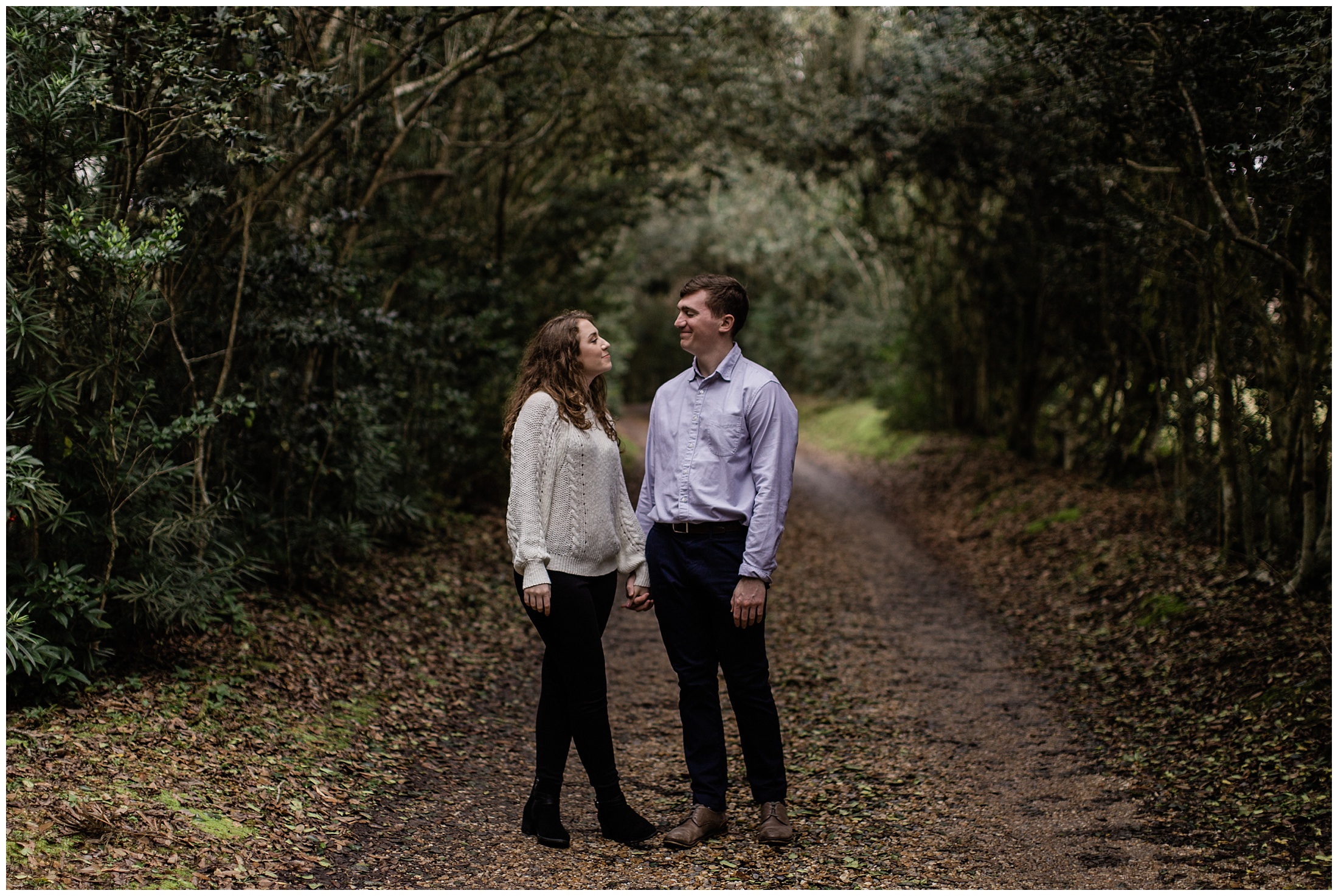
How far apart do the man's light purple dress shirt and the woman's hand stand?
518mm

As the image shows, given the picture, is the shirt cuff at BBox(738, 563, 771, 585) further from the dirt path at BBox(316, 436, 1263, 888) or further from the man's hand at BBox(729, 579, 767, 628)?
the dirt path at BBox(316, 436, 1263, 888)

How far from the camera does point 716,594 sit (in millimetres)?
3969

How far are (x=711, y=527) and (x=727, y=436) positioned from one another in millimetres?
368

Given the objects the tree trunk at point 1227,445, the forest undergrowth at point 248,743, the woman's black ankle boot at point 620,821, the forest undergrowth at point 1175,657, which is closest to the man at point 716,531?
the woman's black ankle boot at point 620,821

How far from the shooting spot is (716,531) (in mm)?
3992

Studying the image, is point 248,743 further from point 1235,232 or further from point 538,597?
point 1235,232

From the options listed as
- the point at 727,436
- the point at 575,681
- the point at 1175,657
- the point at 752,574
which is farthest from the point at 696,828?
Result: the point at 1175,657

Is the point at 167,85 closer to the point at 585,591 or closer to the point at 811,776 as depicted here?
the point at 585,591

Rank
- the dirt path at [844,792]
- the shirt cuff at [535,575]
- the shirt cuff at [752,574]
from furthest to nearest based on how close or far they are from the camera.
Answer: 1. the dirt path at [844,792]
2. the shirt cuff at [752,574]
3. the shirt cuff at [535,575]

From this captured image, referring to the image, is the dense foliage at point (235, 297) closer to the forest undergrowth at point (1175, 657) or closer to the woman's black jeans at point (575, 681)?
the woman's black jeans at point (575, 681)

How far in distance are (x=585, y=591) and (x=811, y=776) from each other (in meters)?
2.00

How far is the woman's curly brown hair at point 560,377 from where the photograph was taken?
3898 millimetres

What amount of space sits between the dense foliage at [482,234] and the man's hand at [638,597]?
248 cm

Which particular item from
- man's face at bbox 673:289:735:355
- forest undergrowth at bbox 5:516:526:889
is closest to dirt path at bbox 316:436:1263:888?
forest undergrowth at bbox 5:516:526:889
